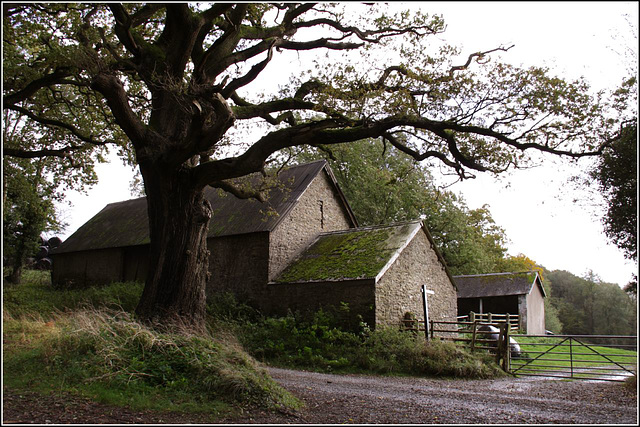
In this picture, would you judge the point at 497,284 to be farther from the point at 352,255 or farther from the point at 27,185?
the point at 27,185

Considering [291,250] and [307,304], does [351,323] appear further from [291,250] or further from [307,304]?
[291,250]

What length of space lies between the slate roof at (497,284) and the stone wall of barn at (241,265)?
16248 mm

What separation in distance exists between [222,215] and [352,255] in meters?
8.20

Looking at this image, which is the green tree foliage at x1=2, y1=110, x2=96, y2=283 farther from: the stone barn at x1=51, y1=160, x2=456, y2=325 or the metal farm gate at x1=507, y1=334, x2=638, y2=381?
the metal farm gate at x1=507, y1=334, x2=638, y2=381

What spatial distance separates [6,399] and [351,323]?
1201 cm

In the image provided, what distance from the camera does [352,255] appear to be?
19625 millimetres

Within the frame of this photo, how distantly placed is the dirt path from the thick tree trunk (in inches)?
121

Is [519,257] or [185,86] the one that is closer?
[185,86]

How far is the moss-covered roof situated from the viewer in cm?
1832

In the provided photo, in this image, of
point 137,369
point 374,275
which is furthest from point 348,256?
point 137,369

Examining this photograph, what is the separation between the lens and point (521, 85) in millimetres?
11352

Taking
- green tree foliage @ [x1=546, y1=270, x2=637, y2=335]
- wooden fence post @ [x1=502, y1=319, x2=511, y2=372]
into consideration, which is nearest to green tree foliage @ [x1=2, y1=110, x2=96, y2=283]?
wooden fence post @ [x1=502, y1=319, x2=511, y2=372]

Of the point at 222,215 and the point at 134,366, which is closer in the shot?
the point at 134,366

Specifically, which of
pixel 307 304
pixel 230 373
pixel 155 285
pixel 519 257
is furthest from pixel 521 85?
pixel 519 257
